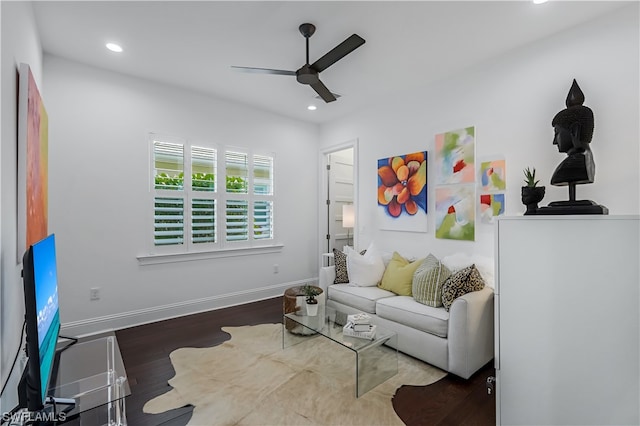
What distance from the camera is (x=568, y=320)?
1.63 m

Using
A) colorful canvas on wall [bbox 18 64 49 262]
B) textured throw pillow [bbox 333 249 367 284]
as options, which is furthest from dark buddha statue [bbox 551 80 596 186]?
colorful canvas on wall [bbox 18 64 49 262]

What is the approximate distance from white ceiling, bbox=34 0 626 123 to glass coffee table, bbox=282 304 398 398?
2.47 metres

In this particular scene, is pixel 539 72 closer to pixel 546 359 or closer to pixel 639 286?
pixel 639 286

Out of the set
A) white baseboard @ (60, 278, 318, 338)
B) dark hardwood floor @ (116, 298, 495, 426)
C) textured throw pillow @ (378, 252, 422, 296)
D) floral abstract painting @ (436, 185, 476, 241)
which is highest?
floral abstract painting @ (436, 185, 476, 241)

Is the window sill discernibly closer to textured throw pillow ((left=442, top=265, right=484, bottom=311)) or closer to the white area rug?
the white area rug

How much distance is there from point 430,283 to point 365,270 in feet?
2.79

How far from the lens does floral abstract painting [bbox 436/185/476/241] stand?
3.19 meters

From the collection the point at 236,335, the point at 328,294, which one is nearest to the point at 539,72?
the point at 328,294

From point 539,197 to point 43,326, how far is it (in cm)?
291

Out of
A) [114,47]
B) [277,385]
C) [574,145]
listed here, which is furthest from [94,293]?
[574,145]

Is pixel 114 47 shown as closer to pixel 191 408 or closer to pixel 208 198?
pixel 208 198

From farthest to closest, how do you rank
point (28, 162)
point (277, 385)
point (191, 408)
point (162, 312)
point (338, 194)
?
point (338, 194), point (162, 312), point (277, 385), point (191, 408), point (28, 162)

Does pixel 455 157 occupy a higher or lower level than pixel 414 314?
higher

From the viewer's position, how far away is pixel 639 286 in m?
1.45
